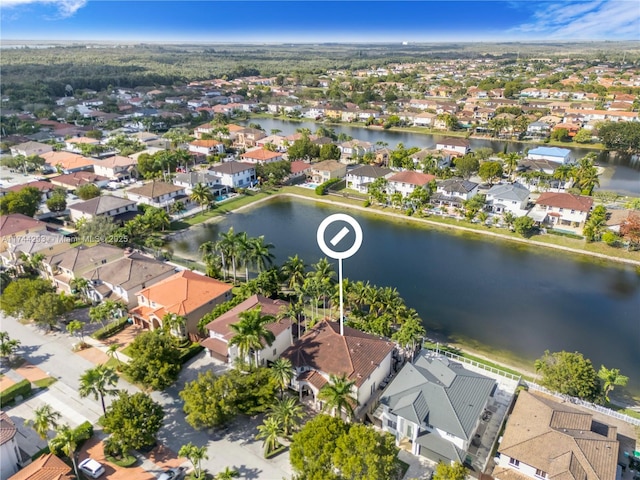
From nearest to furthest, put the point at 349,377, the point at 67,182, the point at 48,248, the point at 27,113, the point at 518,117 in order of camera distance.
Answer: the point at 349,377, the point at 48,248, the point at 67,182, the point at 518,117, the point at 27,113

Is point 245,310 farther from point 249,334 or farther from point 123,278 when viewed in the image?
point 123,278

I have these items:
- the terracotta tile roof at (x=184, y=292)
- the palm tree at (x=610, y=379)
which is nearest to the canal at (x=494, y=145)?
the palm tree at (x=610, y=379)

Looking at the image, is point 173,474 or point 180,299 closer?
point 173,474

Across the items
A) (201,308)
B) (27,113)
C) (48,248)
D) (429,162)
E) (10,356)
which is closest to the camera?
(10,356)

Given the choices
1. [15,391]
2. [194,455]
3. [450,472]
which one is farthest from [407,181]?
[15,391]

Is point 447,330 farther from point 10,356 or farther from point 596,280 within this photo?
point 10,356

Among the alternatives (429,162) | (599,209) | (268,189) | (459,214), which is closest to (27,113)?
(268,189)
